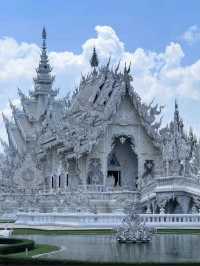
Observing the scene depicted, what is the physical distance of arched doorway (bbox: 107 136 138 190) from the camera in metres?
47.3

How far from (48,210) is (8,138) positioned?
2423cm

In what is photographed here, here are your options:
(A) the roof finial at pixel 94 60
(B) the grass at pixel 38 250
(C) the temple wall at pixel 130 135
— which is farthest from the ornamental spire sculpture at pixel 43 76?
(B) the grass at pixel 38 250

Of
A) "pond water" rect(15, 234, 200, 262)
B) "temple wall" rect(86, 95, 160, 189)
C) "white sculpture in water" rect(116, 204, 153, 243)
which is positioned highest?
"temple wall" rect(86, 95, 160, 189)

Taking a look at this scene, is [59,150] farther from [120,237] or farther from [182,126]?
[120,237]

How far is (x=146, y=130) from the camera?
4588 cm

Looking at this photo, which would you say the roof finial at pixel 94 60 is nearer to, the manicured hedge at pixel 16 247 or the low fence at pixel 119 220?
Answer: the low fence at pixel 119 220

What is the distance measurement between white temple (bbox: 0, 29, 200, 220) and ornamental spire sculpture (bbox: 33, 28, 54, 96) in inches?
503

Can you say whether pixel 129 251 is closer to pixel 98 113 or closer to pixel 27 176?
pixel 98 113

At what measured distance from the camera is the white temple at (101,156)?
124ft

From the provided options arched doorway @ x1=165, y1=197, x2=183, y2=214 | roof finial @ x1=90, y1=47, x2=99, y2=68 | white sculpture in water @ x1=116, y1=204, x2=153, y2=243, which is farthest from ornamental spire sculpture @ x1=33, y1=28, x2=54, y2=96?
white sculpture in water @ x1=116, y1=204, x2=153, y2=243

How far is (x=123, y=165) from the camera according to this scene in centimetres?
4778

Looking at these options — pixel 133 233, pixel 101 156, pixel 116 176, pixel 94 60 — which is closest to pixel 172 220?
pixel 133 233

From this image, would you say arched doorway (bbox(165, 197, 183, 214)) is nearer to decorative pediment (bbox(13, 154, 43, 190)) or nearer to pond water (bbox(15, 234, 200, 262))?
decorative pediment (bbox(13, 154, 43, 190))

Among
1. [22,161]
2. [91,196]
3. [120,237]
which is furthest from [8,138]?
[120,237]
